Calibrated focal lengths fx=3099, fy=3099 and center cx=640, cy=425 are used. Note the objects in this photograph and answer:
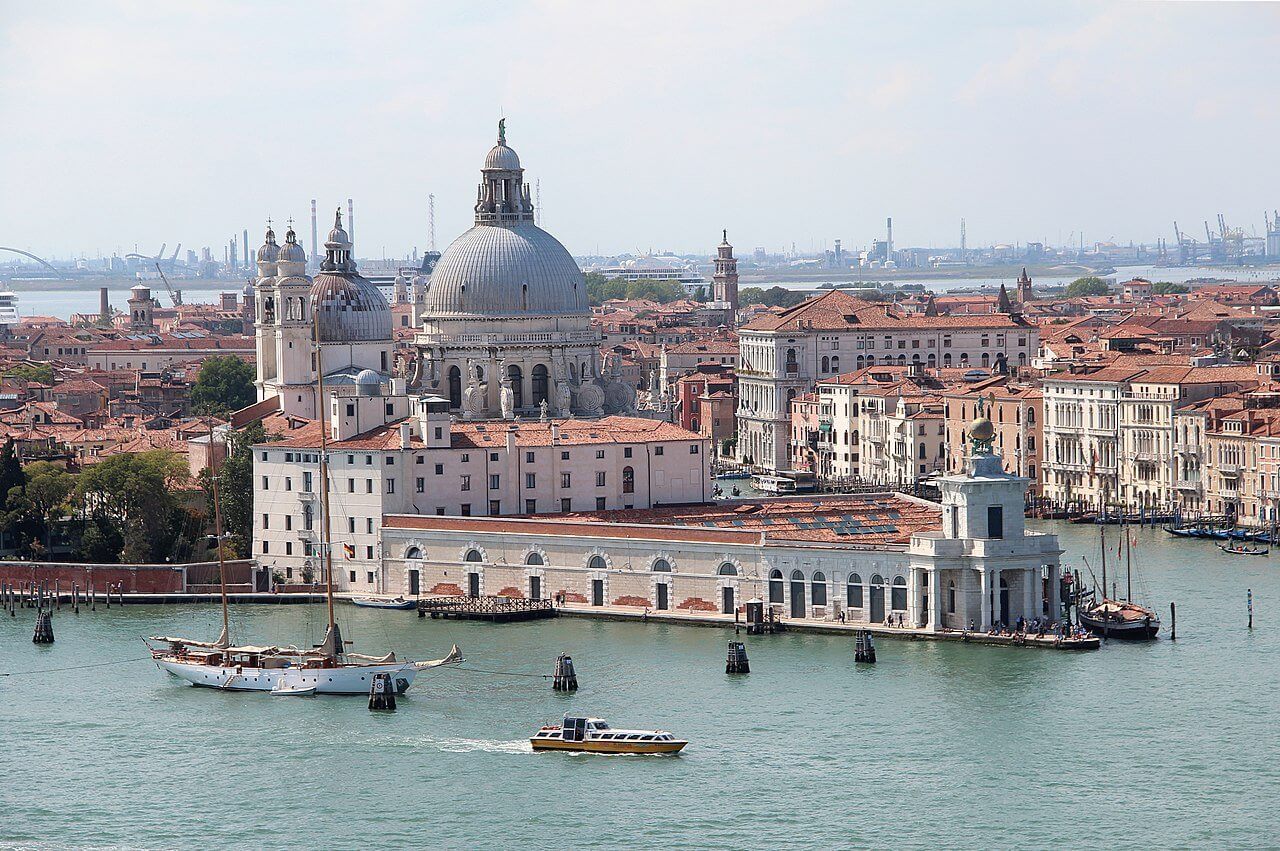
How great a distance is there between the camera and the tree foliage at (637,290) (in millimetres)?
133000

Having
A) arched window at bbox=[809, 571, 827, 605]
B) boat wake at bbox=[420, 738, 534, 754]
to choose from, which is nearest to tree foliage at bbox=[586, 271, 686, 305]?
arched window at bbox=[809, 571, 827, 605]

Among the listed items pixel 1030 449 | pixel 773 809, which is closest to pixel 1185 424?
pixel 1030 449

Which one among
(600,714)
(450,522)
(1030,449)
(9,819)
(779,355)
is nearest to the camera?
(9,819)

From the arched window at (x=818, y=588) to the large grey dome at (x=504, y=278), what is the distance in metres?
11.5

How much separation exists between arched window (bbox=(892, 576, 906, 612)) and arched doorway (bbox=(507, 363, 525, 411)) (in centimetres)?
1186

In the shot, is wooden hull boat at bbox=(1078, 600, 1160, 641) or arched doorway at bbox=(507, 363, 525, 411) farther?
arched doorway at bbox=(507, 363, 525, 411)

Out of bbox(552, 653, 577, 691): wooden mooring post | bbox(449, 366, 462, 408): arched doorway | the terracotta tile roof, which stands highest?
bbox(449, 366, 462, 408): arched doorway

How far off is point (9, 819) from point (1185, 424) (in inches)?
1036

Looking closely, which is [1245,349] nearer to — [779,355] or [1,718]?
[779,355]

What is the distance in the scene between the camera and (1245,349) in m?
63.4

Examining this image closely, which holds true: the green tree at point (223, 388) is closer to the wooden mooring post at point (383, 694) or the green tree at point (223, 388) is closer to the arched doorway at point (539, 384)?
the arched doorway at point (539, 384)

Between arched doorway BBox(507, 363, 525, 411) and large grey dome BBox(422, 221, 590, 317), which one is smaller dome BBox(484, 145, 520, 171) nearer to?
large grey dome BBox(422, 221, 590, 317)

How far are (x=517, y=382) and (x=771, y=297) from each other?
83989mm

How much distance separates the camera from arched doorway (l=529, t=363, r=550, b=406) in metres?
43.1
